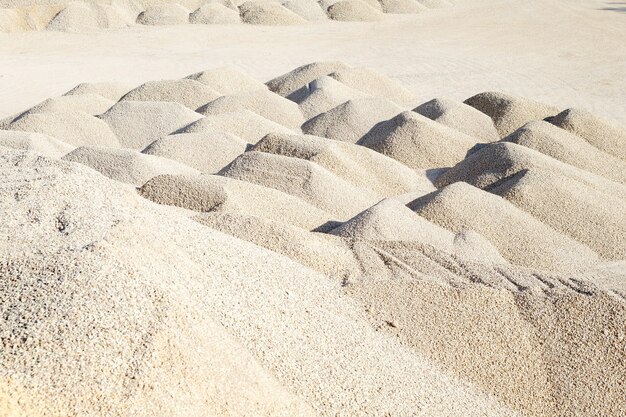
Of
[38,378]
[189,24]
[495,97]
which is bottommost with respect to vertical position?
[189,24]

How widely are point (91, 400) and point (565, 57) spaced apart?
10.6 meters

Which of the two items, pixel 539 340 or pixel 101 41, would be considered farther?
pixel 101 41

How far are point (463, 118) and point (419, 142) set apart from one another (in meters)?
1.03

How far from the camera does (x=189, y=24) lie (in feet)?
44.4

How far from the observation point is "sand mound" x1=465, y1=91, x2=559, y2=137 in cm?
692

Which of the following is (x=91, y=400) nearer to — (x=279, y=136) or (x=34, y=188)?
(x=34, y=188)

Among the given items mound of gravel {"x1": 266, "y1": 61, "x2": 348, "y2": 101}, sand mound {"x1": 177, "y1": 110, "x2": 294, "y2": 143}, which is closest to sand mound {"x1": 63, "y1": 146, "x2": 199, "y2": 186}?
sand mound {"x1": 177, "y1": 110, "x2": 294, "y2": 143}

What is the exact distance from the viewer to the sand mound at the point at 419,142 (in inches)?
233

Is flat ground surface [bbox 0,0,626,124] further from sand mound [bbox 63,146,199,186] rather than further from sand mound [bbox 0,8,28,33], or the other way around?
sand mound [bbox 63,146,199,186]

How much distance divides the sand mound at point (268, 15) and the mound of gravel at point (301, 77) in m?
5.25

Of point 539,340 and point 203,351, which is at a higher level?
point 203,351

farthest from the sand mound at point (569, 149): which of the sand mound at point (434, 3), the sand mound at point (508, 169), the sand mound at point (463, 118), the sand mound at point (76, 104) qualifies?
the sand mound at point (434, 3)

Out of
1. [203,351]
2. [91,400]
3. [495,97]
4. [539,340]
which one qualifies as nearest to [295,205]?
[539,340]

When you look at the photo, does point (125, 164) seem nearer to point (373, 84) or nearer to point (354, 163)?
point (354, 163)
